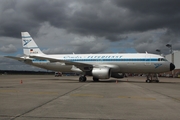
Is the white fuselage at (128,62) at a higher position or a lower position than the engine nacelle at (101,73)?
higher

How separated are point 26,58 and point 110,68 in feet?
45.4

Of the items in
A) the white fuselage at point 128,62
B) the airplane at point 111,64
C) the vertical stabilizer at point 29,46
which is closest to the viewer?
the airplane at point 111,64

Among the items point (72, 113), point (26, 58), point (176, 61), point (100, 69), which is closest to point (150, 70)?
point (100, 69)

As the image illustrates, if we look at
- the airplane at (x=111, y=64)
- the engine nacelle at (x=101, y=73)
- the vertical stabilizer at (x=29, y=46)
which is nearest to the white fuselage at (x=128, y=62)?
the airplane at (x=111, y=64)

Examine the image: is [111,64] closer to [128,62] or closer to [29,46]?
[128,62]

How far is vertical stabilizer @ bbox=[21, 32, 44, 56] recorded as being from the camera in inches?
1316

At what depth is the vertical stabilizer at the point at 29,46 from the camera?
33438 millimetres

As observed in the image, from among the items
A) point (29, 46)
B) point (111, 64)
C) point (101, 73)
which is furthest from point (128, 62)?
point (29, 46)

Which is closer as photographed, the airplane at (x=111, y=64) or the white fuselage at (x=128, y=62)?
the airplane at (x=111, y=64)

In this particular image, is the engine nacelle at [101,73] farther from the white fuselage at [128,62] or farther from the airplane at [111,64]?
the white fuselage at [128,62]

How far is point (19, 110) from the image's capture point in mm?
6992

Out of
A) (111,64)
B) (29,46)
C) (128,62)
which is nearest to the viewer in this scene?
(128,62)

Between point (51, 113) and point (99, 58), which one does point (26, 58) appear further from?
point (51, 113)

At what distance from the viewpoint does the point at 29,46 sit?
3338 cm
